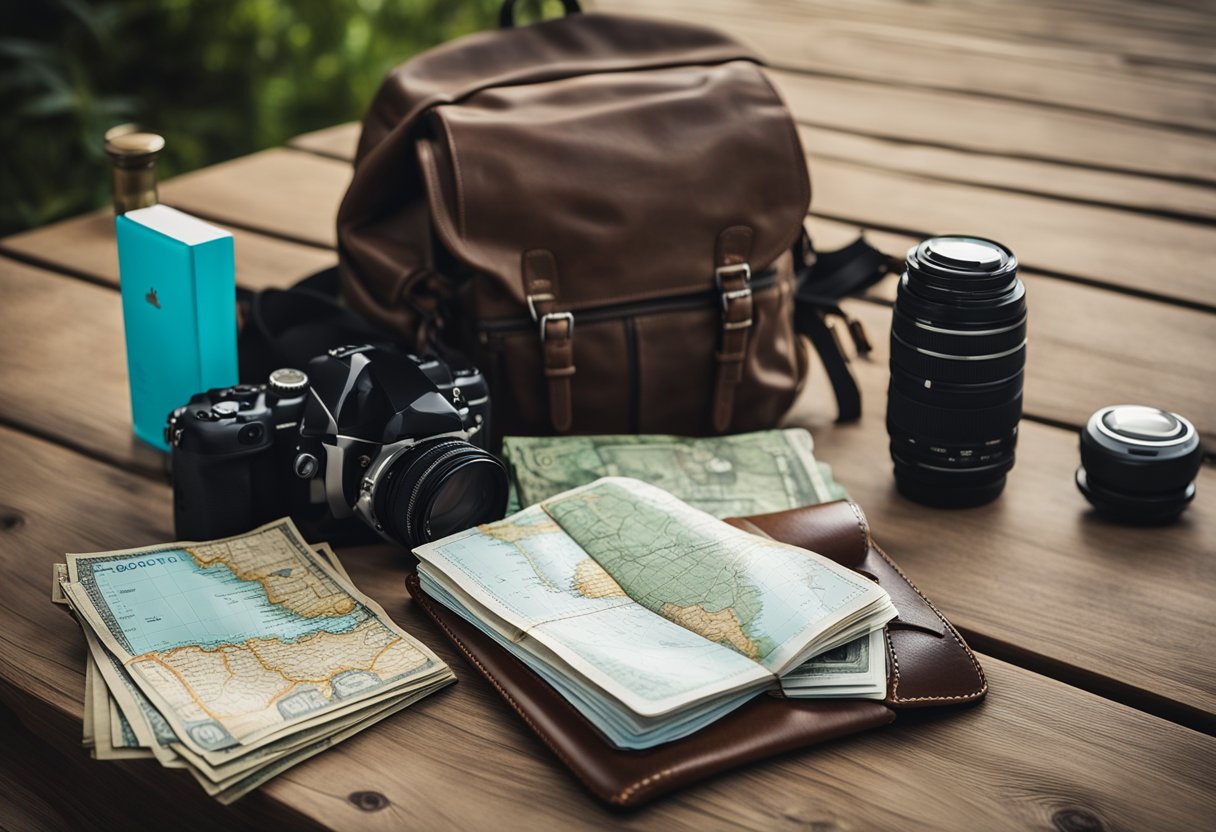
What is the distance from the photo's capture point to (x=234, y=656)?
1.03m

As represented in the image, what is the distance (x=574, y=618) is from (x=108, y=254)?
3.85 ft

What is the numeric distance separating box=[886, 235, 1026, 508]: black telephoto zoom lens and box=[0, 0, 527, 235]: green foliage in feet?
4.87

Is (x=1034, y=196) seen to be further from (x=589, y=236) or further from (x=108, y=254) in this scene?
(x=108, y=254)

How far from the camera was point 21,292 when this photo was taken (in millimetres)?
1743

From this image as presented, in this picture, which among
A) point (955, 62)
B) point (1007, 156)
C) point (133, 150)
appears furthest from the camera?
point (955, 62)

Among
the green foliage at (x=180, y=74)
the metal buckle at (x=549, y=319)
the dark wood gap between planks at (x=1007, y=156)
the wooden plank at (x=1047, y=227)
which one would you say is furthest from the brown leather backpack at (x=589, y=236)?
the green foliage at (x=180, y=74)

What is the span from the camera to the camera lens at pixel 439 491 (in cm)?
112

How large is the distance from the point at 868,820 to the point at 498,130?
2.68 ft

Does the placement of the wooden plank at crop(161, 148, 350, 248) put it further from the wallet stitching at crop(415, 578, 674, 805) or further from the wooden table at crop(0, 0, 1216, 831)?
the wallet stitching at crop(415, 578, 674, 805)

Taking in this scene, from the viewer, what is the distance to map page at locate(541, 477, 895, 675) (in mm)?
1021

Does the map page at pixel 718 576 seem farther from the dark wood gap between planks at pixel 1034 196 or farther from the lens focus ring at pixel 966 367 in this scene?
the dark wood gap between planks at pixel 1034 196

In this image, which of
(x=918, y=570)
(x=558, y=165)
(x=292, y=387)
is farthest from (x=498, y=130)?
(x=918, y=570)

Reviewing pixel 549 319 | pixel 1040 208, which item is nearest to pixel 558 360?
pixel 549 319

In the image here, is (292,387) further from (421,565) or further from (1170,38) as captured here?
(1170,38)
